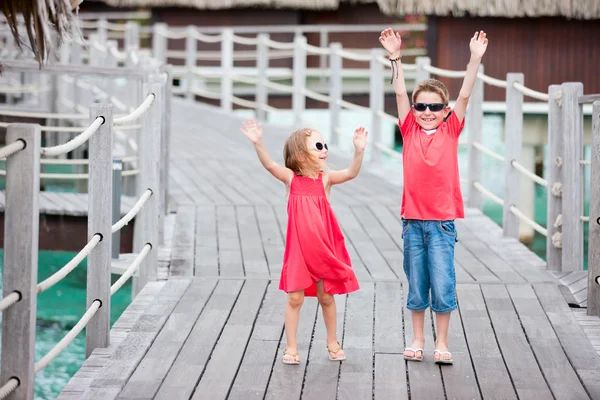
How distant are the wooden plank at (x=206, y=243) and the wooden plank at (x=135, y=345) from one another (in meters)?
0.35

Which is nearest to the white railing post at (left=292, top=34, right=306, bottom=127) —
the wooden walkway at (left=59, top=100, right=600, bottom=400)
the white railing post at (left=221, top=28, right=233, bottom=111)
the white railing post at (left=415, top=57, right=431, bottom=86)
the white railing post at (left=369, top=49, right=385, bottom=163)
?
the white railing post at (left=221, top=28, right=233, bottom=111)

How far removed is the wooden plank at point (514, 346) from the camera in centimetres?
430

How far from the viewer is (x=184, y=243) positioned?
7.27 meters

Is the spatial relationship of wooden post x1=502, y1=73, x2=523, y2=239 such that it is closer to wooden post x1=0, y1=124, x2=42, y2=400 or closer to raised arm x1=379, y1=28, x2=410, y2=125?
raised arm x1=379, y1=28, x2=410, y2=125

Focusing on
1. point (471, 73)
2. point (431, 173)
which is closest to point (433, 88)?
point (471, 73)

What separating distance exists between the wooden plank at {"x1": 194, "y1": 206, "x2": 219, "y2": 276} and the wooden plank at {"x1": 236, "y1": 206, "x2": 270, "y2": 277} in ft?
0.59

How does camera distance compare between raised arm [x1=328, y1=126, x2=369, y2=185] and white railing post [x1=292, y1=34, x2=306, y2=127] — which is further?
white railing post [x1=292, y1=34, x2=306, y2=127]

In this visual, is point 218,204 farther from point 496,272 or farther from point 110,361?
point 110,361

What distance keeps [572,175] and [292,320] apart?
8.10 feet

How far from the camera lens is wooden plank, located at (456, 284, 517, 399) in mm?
4312

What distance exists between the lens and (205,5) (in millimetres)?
18734

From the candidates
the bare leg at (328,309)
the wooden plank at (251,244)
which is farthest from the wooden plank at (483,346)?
the wooden plank at (251,244)

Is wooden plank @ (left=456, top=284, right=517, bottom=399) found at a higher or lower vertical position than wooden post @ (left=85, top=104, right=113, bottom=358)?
lower

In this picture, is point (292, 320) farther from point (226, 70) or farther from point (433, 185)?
point (226, 70)
